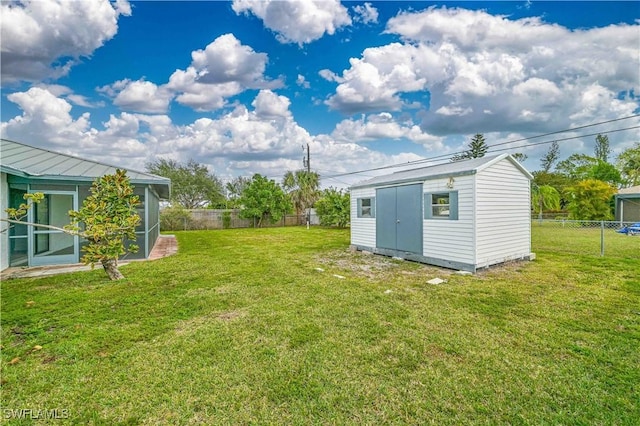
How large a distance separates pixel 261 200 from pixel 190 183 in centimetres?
1235

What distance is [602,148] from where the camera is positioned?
106 ft

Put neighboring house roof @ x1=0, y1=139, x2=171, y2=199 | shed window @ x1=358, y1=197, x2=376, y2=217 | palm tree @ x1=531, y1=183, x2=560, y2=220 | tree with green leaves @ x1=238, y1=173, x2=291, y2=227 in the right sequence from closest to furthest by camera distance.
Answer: neighboring house roof @ x1=0, y1=139, x2=171, y2=199, shed window @ x1=358, y1=197, x2=376, y2=217, tree with green leaves @ x1=238, y1=173, x2=291, y2=227, palm tree @ x1=531, y1=183, x2=560, y2=220

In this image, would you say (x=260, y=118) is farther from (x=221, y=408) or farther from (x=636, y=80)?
(x=636, y=80)

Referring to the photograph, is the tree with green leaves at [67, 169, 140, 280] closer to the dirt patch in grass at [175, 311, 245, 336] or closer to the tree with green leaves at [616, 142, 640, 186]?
the dirt patch in grass at [175, 311, 245, 336]

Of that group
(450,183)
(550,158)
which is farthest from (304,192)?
(550,158)

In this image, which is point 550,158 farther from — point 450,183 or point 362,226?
point 450,183

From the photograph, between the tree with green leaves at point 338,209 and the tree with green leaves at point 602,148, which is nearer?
the tree with green leaves at point 338,209

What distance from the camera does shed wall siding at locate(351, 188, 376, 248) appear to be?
8.77 m

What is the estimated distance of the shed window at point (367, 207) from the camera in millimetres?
8703

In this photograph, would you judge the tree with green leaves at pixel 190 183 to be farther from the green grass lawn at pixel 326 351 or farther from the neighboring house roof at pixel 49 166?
the green grass lawn at pixel 326 351

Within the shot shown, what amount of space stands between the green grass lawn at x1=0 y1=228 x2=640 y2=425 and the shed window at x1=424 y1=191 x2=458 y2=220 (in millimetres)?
1793

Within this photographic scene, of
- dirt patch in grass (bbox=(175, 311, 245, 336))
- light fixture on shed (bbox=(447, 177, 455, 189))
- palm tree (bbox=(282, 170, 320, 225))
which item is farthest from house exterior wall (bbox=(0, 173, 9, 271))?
palm tree (bbox=(282, 170, 320, 225))

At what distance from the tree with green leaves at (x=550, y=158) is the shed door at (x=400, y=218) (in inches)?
1377

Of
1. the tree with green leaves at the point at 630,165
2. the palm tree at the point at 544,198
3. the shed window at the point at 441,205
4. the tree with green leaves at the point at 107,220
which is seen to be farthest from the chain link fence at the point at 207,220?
the tree with green leaves at the point at 630,165
